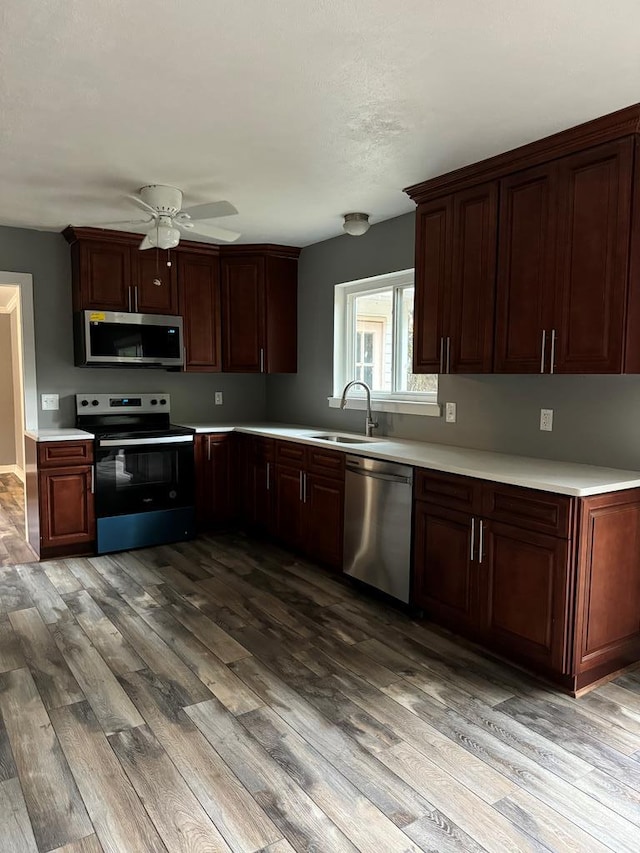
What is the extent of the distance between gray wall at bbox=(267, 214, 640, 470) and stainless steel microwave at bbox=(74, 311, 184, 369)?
1124 mm

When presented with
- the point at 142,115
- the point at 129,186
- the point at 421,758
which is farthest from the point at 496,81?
the point at 421,758

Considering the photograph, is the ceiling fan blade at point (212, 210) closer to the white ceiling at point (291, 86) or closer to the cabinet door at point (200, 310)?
the white ceiling at point (291, 86)

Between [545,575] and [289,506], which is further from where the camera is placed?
[289,506]

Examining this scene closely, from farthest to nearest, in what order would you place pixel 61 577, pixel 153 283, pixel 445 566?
1. pixel 153 283
2. pixel 61 577
3. pixel 445 566

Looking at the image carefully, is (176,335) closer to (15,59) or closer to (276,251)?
(276,251)

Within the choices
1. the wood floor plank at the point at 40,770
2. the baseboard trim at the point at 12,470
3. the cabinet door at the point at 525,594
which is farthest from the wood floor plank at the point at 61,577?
the baseboard trim at the point at 12,470

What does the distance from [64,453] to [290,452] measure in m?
1.59

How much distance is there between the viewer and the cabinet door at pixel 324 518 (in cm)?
383

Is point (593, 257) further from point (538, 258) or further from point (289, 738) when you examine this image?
point (289, 738)

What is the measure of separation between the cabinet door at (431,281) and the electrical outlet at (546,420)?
60 cm

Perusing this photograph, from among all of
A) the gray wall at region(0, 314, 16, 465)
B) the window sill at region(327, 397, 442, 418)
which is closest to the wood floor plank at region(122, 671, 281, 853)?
the window sill at region(327, 397, 442, 418)

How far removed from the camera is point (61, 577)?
391 centimetres

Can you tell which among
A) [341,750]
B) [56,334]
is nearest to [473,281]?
[341,750]

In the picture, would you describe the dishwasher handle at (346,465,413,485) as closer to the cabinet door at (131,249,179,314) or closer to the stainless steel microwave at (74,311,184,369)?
the stainless steel microwave at (74,311,184,369)
